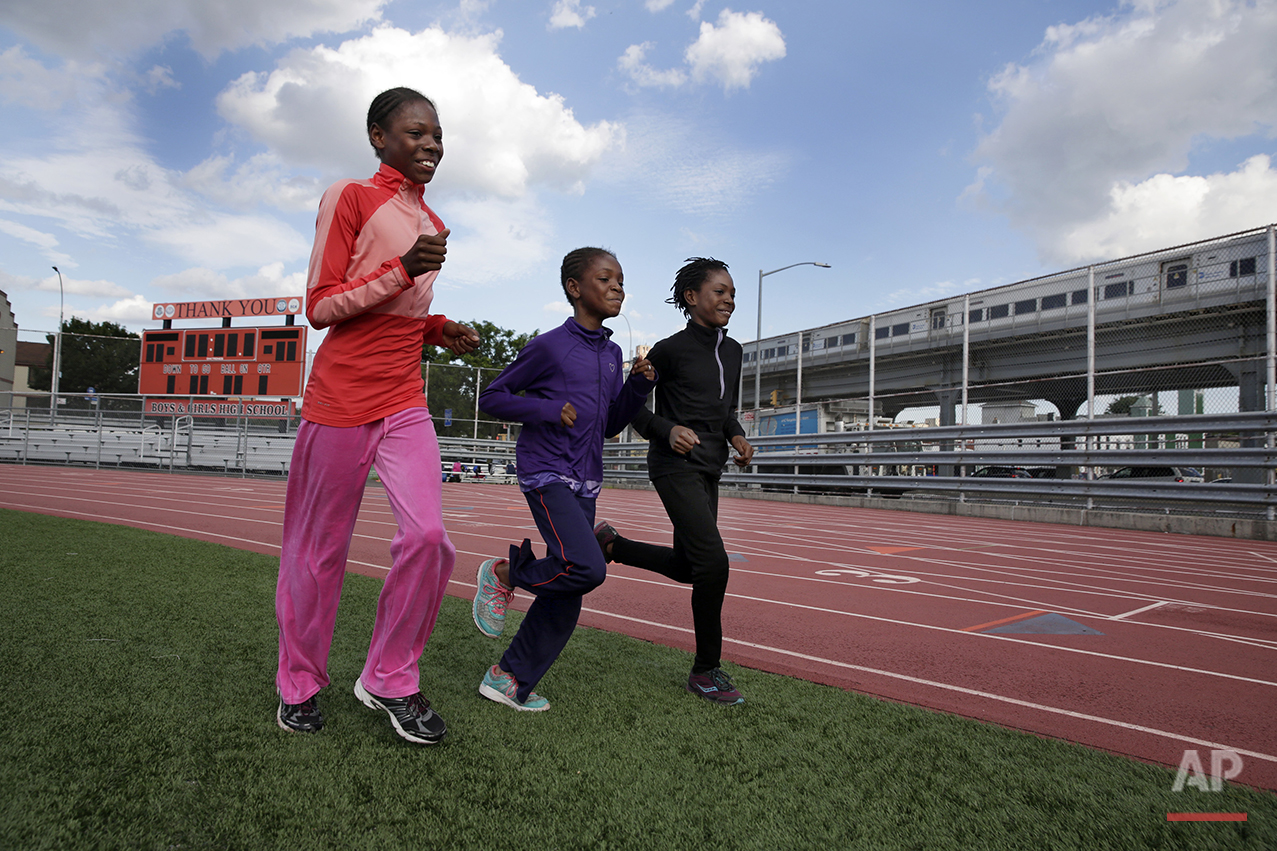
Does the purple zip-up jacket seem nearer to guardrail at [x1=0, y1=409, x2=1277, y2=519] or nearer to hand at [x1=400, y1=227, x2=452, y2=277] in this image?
hand at [x1=400, y1=227, x2=452, y2=277]

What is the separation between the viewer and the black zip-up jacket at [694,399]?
352 centimetres

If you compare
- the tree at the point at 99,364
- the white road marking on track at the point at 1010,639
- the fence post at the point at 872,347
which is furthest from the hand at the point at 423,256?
the tree at the point at 99,364

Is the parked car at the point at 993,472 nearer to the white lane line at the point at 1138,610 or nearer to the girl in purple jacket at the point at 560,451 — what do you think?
the white lane line at the point at 1138,610

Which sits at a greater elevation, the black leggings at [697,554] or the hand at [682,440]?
the hand at [682,440]

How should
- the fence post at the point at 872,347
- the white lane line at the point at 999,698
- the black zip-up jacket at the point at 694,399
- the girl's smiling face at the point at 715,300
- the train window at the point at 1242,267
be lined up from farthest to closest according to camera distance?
the fence post at the point at 872,347
the train window at the point at 1242,267
the girl's smiling face at the point at 715,300
the black zip-up jacket at the point at 694,399
the white lane line at the point at 999,698

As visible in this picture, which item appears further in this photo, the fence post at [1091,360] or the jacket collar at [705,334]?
the fence post at [1091,360]

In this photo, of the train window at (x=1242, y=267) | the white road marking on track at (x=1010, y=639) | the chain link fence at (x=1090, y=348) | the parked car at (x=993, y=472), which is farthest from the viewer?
the parked car at (x=993, y=472)

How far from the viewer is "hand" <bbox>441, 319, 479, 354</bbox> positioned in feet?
9.61

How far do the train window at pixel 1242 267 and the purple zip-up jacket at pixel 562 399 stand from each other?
12.6m

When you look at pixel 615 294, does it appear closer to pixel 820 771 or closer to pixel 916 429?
pixel 820 771

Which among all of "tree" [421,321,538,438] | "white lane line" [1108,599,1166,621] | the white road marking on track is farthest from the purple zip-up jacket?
"tree" [421,321,538,438]

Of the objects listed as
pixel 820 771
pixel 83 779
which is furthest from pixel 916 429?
pixel 83 779

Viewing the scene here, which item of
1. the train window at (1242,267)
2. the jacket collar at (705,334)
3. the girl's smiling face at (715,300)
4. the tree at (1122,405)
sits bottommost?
the jacket collar at (705,334)

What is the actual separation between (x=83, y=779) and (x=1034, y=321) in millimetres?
16262
